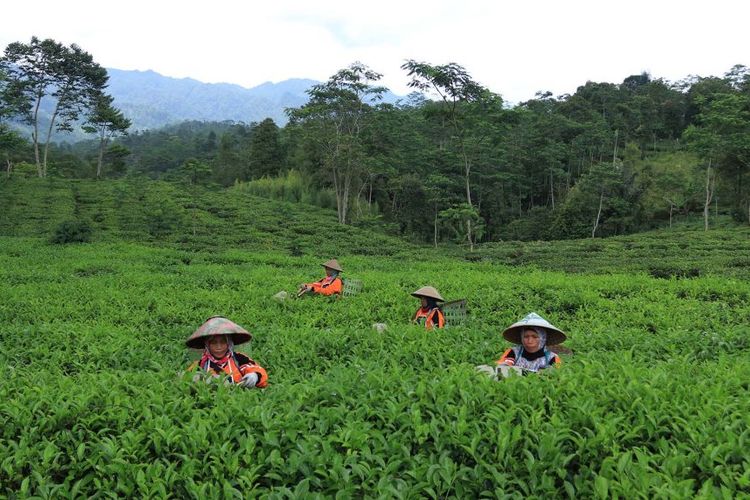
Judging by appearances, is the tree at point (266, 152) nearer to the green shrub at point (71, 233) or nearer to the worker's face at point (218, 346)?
the green shrub at point (71, 233)

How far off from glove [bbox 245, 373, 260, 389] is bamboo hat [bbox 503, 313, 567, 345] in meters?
2.13

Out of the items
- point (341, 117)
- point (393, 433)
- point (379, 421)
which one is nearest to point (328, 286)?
point (379, 421)

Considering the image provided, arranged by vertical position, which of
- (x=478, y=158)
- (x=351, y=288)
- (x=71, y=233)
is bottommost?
(x=351, y=288)

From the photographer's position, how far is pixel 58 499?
7.35ft

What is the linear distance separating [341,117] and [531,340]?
90.3ft

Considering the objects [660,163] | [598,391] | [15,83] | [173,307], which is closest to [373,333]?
[598,391]

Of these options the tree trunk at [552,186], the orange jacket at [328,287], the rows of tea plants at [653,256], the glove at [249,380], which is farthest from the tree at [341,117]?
the glove at [249,380]

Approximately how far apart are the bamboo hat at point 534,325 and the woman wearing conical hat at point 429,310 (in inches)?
73.8

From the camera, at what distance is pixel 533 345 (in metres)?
4.39

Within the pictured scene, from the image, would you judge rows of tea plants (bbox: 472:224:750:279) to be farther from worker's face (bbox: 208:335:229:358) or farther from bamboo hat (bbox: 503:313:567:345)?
worker's face (bbox: 208:335:229:358)

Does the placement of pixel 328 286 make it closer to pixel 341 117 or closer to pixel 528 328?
pixel 528 328

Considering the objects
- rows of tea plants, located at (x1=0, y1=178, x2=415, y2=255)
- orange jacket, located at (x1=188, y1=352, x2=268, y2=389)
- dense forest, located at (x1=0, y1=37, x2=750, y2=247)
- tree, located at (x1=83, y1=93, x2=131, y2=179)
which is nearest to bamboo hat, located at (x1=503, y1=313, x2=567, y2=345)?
orange jacket, located at (x1=188, y1=352, x2=268, y2=389)

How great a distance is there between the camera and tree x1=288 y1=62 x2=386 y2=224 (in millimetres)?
28312

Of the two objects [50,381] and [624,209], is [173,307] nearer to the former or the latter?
[50,381]
